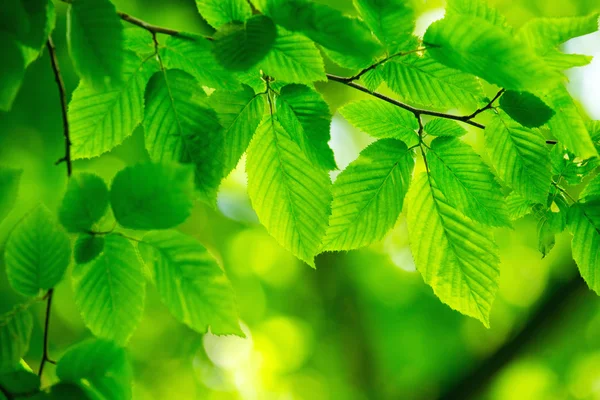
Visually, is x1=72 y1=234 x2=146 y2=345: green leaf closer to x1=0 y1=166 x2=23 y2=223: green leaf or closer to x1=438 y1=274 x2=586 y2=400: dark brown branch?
x1=0 y1=166 x2=23 y2=223: green leaf

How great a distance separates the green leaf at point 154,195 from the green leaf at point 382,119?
1.12ft

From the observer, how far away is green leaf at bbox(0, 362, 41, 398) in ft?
1.61

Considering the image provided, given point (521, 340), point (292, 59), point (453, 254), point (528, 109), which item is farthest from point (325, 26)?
point (521, 340)

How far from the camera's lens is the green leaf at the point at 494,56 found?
564mm

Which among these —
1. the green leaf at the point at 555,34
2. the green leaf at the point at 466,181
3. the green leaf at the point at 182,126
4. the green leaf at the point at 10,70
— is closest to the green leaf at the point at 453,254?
the green leaf at the point at 466,181

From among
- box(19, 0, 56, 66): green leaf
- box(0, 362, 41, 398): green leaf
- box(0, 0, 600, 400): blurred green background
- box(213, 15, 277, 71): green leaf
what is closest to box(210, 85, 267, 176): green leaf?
box(213, 15, 277, 71): green leaf

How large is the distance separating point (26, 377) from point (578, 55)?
28.7 inches

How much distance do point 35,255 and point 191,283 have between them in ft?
0.55

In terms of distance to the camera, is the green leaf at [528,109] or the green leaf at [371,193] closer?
the green leaf at [528,109]

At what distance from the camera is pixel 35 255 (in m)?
0.54

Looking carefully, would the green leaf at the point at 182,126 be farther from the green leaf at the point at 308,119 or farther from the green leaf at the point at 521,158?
the green leaf at the point at 521,158

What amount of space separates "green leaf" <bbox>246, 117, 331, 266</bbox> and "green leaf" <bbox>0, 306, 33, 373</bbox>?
34 centimetres

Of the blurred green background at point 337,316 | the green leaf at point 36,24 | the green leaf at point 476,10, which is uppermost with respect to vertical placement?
the green leaf at point 476,10

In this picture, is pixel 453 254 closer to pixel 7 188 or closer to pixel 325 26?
pixel 325 26
